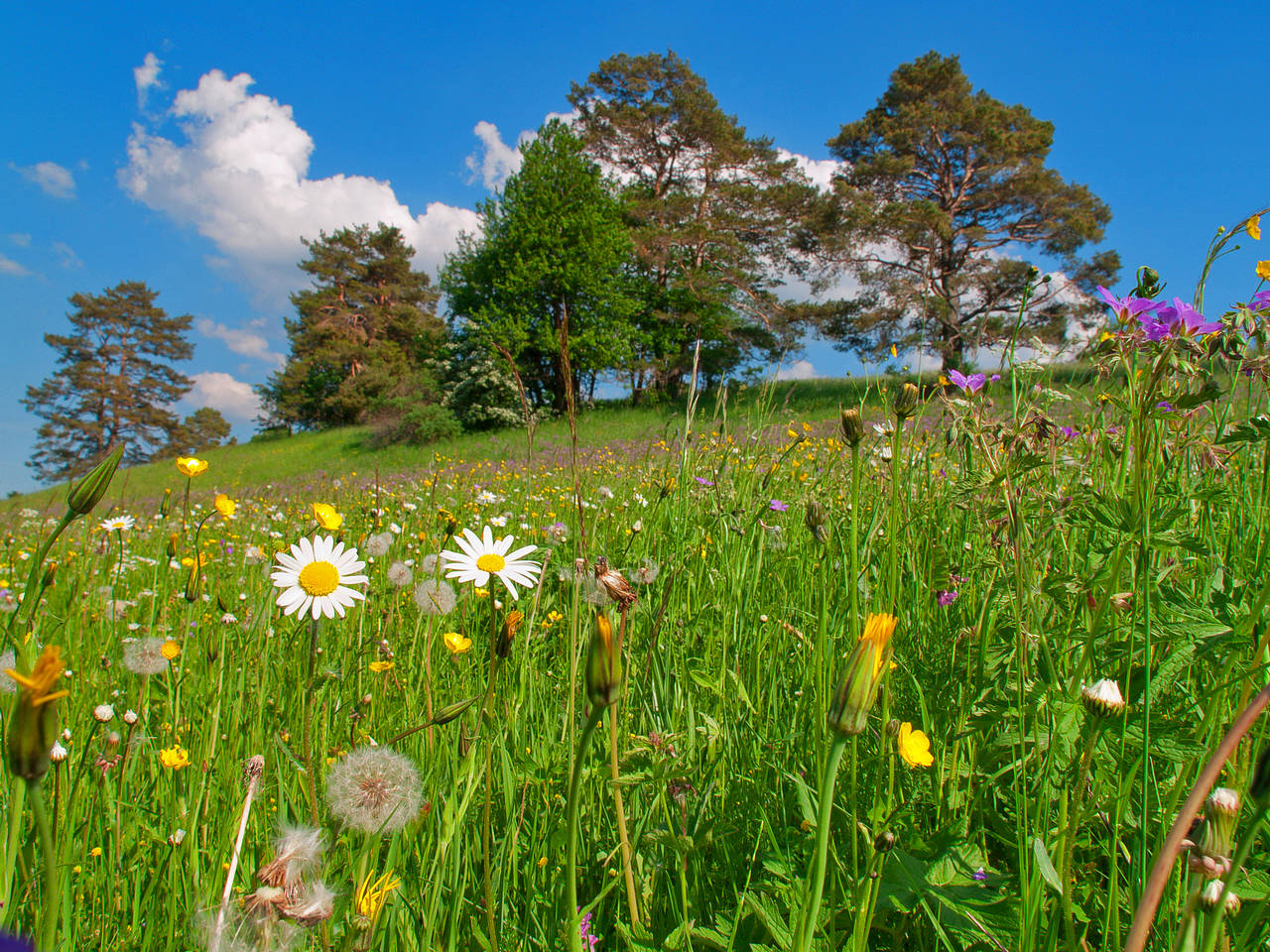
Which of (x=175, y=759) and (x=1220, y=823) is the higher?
(x=1220, y=823)

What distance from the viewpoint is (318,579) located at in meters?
0.98

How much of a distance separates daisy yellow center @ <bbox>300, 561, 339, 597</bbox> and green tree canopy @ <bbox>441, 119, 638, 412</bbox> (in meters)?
17.1

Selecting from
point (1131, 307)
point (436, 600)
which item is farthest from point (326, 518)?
point (1131, 307)

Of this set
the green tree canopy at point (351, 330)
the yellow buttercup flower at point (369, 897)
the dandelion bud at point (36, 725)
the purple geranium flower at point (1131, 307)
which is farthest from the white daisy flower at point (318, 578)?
the green tree canopy at point (351, 330)

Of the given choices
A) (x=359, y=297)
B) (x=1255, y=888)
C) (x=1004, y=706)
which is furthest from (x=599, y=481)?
(x=359, y=297)

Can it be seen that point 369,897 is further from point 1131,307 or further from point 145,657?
point 1131,307

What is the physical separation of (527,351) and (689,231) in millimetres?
6164

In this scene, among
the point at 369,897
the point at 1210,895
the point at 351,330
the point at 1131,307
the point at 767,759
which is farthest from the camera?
the point at 351,330

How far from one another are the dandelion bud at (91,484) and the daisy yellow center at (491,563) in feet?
1.58

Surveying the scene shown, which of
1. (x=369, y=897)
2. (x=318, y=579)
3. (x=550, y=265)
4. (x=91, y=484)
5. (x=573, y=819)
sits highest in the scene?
(x=550, y=265)

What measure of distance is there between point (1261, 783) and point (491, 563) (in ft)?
2.87

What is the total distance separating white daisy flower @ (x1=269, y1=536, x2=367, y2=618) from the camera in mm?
959

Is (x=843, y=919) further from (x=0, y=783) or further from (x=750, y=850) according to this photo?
(x=0, y=783)

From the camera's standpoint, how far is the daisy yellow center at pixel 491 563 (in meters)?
1.00
